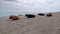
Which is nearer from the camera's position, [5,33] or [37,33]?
[37,33]

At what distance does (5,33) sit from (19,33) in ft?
2.79

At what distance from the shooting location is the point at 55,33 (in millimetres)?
6863

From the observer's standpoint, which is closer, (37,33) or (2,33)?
(37,33)

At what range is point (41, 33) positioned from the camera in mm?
7027

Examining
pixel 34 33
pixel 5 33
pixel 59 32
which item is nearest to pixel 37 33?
pixel 34 33

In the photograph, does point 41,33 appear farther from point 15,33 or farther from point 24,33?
point 15,33

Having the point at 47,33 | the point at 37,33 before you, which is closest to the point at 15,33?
the point at 37,33

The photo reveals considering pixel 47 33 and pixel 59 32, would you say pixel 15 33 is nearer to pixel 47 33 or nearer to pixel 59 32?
pixel 47 33

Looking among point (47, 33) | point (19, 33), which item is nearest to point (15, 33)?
point (19, 33)

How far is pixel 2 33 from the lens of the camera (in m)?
7.60

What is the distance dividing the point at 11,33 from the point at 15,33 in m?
0.25

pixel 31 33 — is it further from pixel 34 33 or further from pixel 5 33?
pixel 5 33

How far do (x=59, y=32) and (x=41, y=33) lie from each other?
0.94 metres

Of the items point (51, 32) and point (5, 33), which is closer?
point (51, 32)
